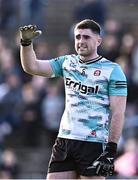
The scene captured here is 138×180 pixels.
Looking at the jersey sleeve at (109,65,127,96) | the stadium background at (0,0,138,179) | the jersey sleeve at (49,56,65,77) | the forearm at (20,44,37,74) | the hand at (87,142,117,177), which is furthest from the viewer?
the stadium background at (0,0,138,179)

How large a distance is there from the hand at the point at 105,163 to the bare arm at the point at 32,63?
3.06ft

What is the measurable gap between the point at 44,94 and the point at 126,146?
1738mm

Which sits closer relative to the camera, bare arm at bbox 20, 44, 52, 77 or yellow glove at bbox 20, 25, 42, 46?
yellow glove at bbox 20, 25, 42, 46

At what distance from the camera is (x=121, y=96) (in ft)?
25.5

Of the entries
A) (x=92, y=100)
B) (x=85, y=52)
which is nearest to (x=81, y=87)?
(x=92, y=100)

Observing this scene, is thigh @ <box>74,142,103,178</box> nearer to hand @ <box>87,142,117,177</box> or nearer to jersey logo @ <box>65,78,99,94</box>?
hand @ <box>87,142,117,177</box>

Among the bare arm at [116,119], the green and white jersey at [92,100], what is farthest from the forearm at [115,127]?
the green and white jersey at [92,100]

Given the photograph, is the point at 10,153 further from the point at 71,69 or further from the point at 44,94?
the point at 71,69

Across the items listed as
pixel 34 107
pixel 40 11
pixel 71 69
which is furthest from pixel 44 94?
pixel 71 69

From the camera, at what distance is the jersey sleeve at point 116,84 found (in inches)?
306

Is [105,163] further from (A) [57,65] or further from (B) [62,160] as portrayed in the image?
(A) [57,65]

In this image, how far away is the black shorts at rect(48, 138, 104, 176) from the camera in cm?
782

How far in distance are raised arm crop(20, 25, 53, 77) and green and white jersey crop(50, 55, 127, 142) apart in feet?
1.19

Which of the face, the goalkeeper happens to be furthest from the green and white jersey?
the face
